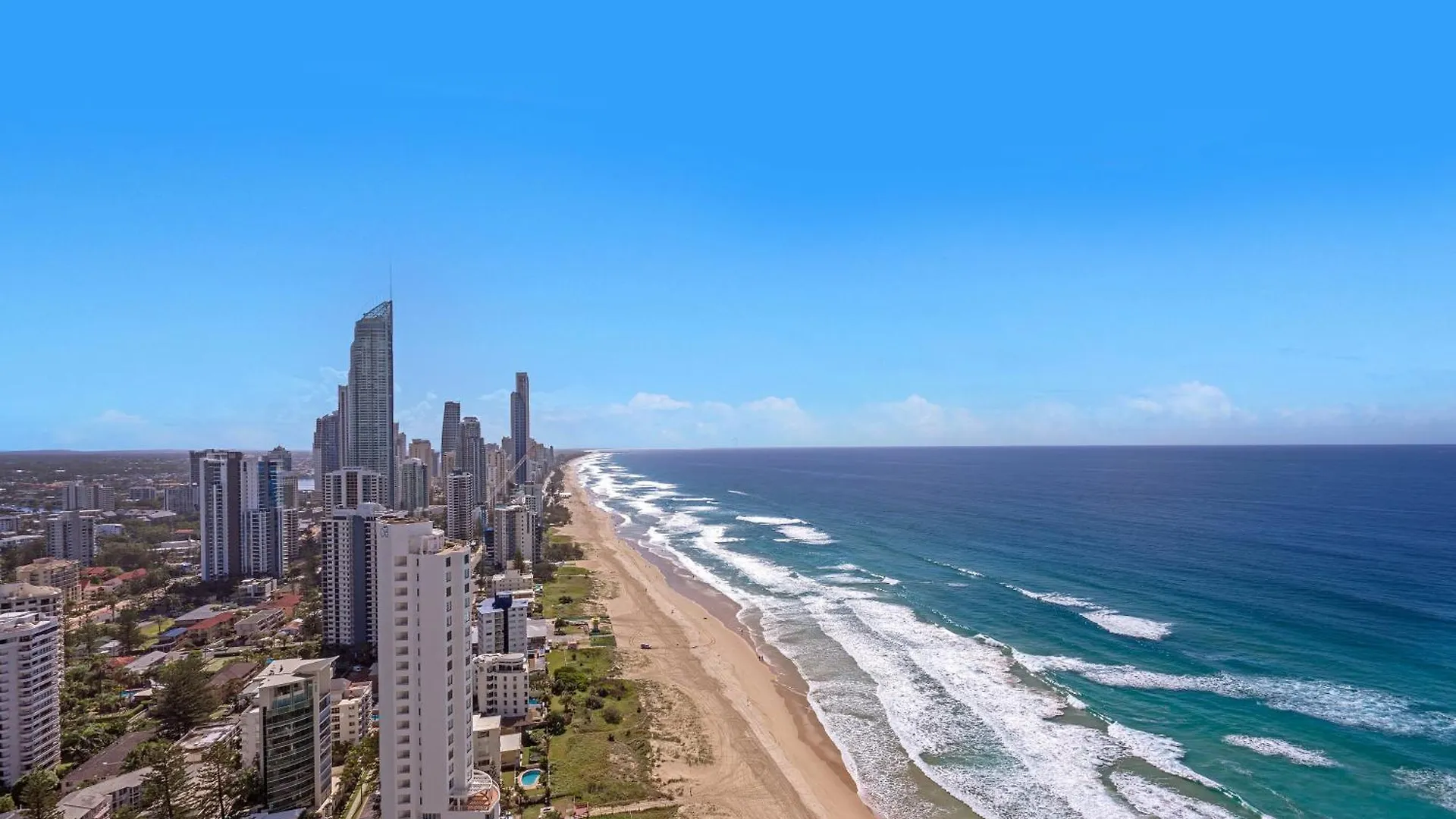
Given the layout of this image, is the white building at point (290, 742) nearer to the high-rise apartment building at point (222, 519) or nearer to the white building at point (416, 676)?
the white building at point (416, 676)

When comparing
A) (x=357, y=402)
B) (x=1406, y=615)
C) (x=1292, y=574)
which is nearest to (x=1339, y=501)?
(x=1292, y=574)

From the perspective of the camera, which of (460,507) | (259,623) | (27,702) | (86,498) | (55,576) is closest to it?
(27,702)

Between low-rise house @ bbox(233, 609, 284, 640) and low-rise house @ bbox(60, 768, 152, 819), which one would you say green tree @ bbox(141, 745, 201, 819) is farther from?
low-rise house @ bbox(233, 609, 284, 640)

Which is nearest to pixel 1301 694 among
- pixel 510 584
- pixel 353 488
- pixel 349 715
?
pixel 349 715

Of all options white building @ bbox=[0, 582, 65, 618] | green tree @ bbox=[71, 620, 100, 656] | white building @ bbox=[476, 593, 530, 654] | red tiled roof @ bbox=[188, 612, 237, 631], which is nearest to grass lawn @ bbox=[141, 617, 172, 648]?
red tiled roof @ bbox=[188, 612, 237, 631]

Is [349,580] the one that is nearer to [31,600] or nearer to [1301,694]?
[31,600]
